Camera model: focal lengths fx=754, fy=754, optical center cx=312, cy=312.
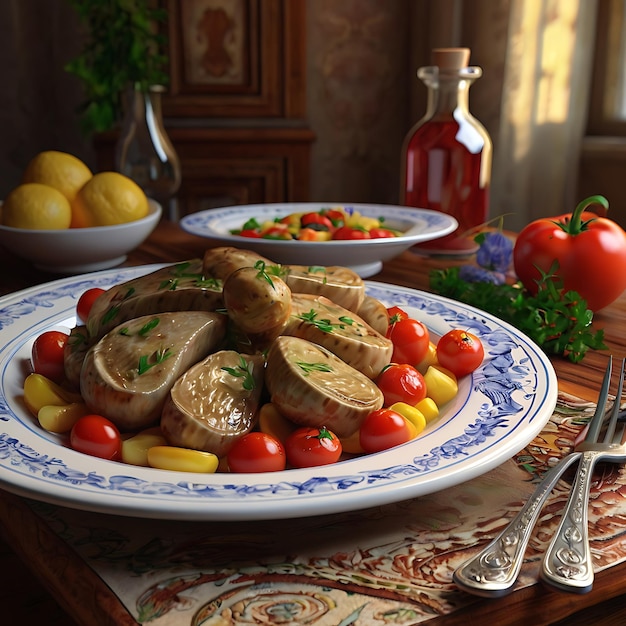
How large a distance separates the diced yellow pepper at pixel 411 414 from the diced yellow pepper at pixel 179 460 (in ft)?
0.71

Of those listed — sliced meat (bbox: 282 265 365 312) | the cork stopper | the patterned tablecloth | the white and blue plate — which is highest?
the cork stopper

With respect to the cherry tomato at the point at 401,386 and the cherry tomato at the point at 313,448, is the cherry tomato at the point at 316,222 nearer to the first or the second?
the cherry tomato at the point at 401,386

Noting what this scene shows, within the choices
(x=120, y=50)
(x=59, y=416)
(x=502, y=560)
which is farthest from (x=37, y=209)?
(x=502, y=560)

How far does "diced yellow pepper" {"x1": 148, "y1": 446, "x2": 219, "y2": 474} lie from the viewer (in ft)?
2.22

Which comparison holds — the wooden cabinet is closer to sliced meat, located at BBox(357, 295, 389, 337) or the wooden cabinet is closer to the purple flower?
the purple flower

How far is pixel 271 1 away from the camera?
3441 mm

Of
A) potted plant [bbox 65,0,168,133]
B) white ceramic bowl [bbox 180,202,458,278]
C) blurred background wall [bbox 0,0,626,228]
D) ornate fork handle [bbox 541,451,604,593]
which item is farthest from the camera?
blurred background wall [bbox 0,0,626,228]

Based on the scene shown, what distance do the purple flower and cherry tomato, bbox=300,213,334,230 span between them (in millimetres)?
339

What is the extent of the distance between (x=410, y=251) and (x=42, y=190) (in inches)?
33.4

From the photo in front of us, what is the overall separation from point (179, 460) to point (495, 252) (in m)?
0.98

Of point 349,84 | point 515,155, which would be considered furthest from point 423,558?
point 349,84

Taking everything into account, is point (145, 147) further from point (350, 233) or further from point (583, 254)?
point (583, 254)

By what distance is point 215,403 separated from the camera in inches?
29.2

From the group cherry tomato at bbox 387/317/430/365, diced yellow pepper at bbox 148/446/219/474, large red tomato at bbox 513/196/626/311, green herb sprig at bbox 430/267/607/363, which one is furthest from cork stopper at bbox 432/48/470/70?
diced yellow pepper at bbox 148/446/219/474
